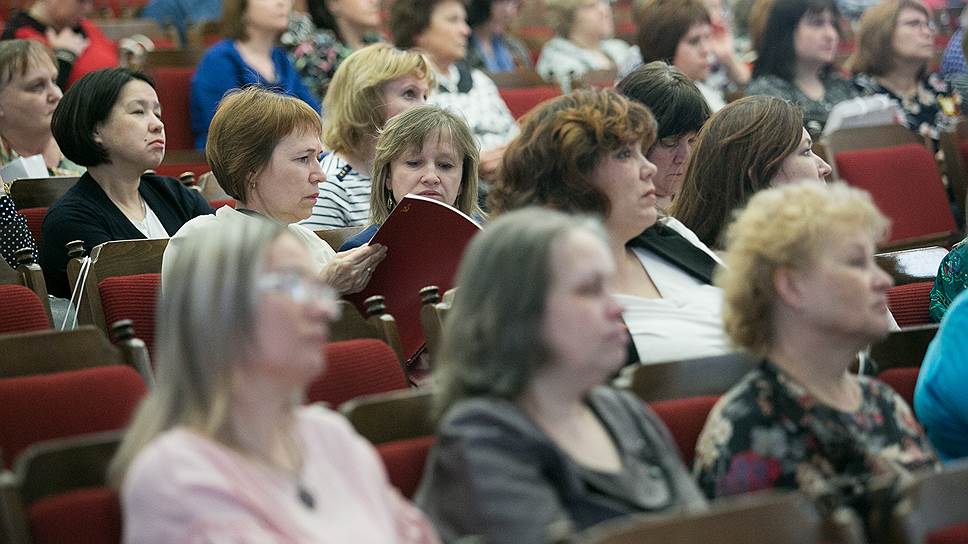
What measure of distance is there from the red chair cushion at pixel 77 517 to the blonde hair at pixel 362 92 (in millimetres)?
2098

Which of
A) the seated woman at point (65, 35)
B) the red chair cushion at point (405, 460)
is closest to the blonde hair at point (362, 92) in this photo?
the seated woman at point (65, 35)

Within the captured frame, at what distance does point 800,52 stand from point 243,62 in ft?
6.89

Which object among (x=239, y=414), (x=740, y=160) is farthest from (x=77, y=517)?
(x=740, y=160)

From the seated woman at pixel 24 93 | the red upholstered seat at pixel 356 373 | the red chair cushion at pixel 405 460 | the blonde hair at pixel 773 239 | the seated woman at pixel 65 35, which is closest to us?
the red chair cushion at pixel 405 460

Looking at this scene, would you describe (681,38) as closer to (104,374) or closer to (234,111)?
(234,111)

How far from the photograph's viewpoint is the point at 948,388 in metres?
2.28

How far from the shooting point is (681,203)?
3.06 meters

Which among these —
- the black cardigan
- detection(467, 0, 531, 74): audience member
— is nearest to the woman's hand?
the black cardigan

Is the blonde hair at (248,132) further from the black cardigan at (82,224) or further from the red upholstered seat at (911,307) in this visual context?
the red upholstered seat at (911,307)

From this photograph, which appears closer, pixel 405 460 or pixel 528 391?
pixel 528 391

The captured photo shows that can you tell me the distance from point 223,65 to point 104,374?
286 cm

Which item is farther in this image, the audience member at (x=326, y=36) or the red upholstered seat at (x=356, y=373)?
the audience member at (x=326, y=36)

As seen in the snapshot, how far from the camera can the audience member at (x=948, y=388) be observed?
7.48ft

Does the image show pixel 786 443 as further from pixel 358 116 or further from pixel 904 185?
pixel 904 185
